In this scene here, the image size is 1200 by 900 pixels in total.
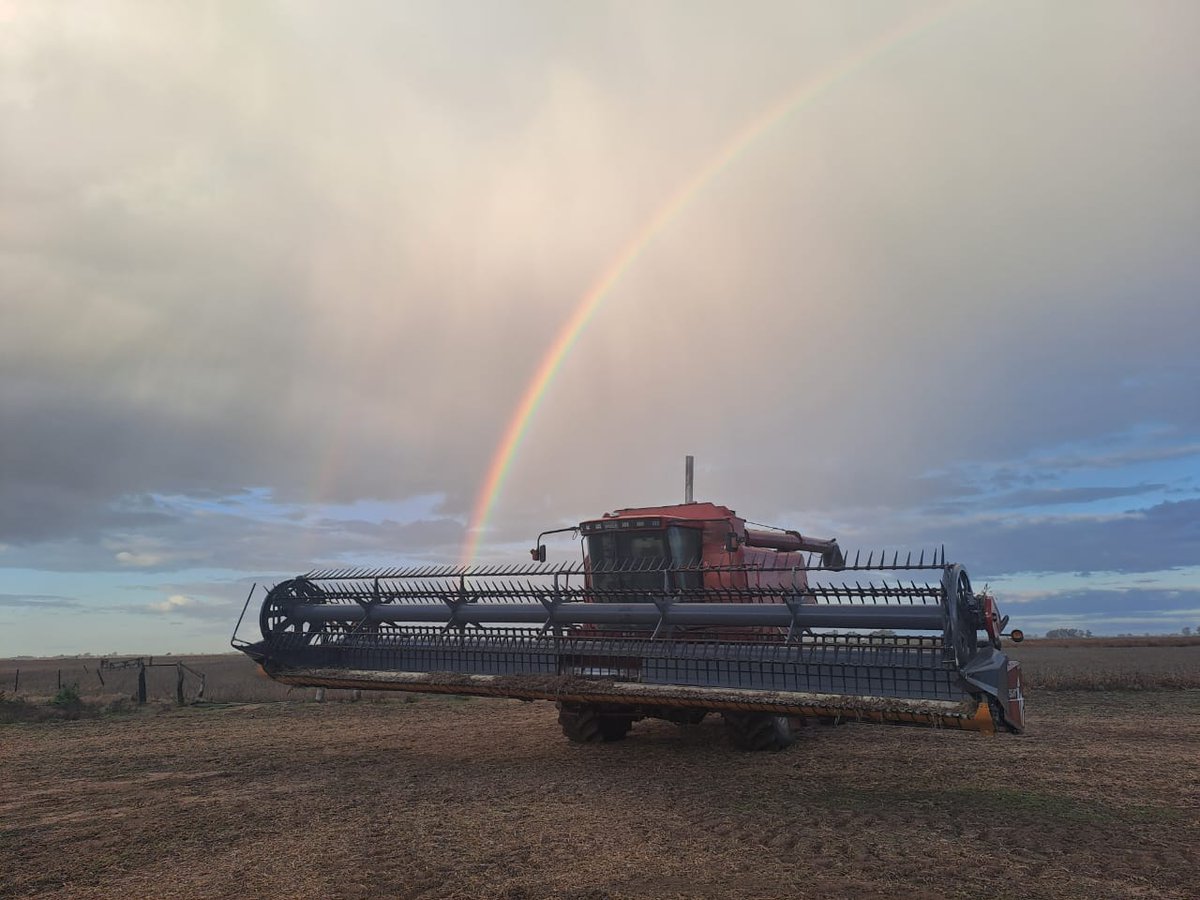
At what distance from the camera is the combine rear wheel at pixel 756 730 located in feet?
34.1

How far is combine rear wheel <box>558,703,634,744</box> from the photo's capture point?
11375 mm

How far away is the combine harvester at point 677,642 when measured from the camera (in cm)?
770

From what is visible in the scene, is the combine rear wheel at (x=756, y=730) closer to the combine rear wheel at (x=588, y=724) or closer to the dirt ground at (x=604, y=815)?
the dirt ground at (x=604, y=815)

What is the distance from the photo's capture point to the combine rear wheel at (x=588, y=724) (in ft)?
37.3

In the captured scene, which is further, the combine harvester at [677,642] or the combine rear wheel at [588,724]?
the combine rear wheel at [588,724]

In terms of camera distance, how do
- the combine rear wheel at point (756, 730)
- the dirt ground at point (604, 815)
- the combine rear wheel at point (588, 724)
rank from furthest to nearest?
1. the combine rear wheel at point (588, 724)
2. the combine rear wheel at point (756, 730)
3. the dirt ground at point (604, 815)

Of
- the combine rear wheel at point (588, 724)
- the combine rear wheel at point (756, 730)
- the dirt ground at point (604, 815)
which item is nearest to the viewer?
the dirt ground at point (604, 815)

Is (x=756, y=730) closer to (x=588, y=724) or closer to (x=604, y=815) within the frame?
(x=588, y=724)

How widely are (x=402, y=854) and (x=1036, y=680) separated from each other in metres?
19.7

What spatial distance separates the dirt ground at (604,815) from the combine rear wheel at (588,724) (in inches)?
8.9

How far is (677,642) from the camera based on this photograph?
30.6ft

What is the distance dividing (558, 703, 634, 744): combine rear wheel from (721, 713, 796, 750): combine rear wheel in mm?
1492

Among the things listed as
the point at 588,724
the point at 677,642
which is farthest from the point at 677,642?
the point at 588,724

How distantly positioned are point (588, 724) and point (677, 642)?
2.80m
